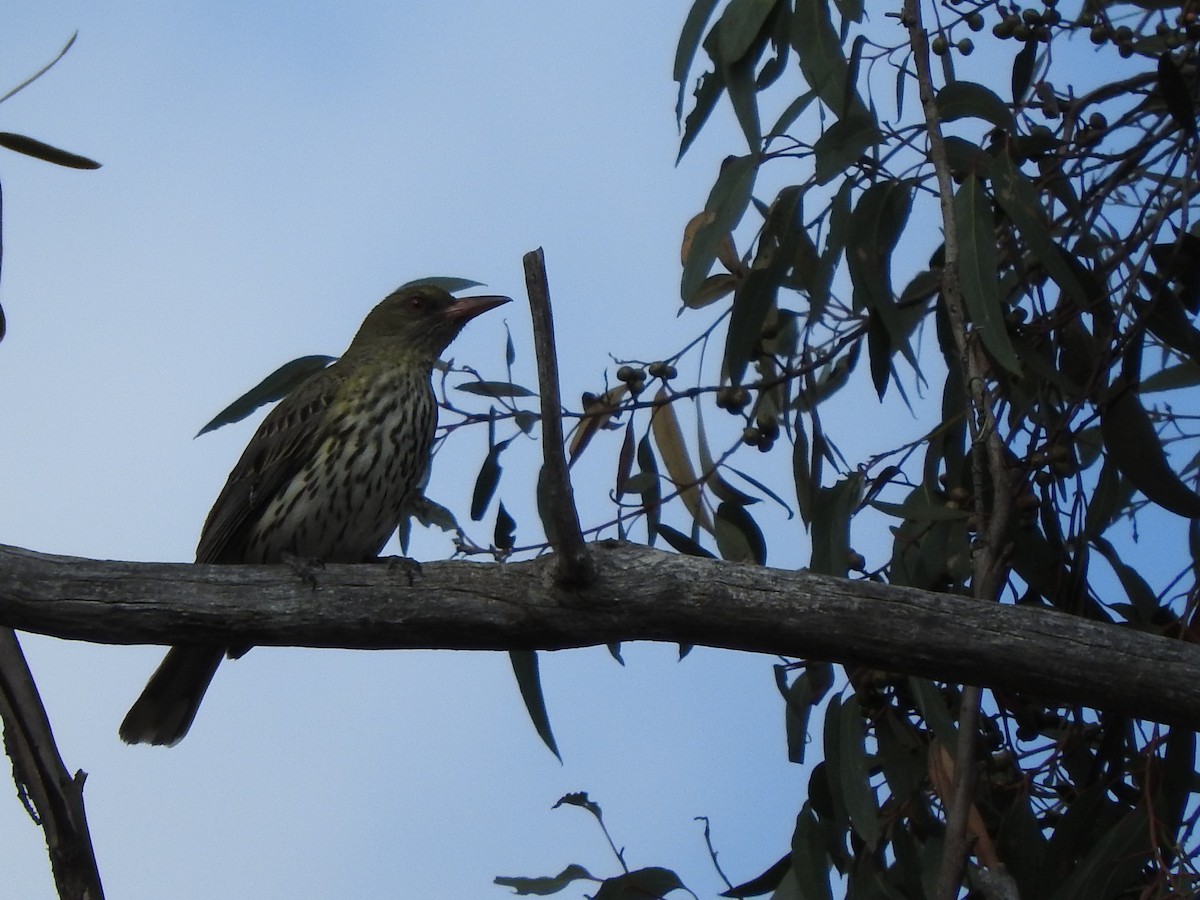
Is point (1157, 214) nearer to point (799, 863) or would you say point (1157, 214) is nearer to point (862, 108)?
point (862, 108)

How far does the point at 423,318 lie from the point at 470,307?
0.50 ft

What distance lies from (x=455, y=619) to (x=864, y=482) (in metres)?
1.12

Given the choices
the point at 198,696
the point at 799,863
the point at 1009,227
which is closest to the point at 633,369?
the point at 1009,227

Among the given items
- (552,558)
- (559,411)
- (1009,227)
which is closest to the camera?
(559,411)

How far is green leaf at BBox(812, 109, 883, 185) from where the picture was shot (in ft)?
11.5

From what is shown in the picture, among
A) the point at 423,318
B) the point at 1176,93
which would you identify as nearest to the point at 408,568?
the point at 1176,93

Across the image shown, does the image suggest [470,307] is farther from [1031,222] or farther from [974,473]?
[974,473]

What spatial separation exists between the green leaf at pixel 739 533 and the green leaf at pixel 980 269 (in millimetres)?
736

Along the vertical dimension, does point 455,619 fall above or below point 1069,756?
below

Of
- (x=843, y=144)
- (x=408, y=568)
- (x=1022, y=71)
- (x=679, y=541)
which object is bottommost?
(x=408, y=568)

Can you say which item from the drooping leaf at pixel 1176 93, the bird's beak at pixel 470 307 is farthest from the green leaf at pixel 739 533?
the bird's beak at pixel 470 307

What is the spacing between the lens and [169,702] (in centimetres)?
416

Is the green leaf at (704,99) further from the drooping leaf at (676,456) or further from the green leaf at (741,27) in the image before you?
the drooping leaf at (676,456)

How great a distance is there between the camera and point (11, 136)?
2.82m
